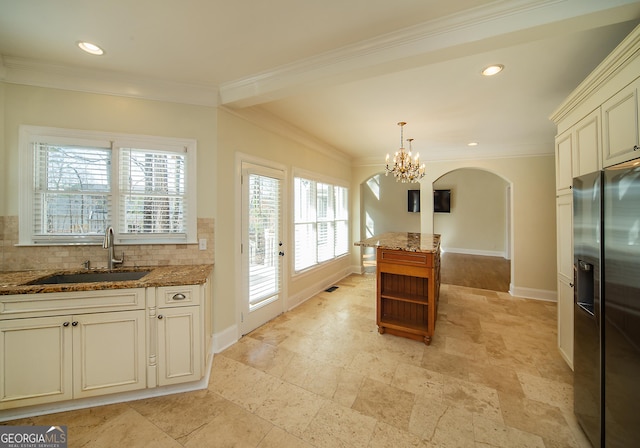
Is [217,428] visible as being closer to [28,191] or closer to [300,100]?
[28,191]

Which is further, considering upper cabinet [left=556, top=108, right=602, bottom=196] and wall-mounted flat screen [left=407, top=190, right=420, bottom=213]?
wall-mounted flat screen [left=407, top=190, right=420, bottom=213]

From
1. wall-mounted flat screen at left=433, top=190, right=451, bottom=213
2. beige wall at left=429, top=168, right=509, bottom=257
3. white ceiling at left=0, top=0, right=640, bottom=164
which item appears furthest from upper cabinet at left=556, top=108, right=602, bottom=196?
wall-mounted flat screen at left=433, top=190, right=451, bottom=213

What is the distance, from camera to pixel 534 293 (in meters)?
4.22

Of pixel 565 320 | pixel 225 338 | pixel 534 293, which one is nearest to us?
pixel 565 320

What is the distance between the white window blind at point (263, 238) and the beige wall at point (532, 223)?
414 centimetres

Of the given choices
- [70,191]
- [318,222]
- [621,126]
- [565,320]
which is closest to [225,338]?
[70,191]

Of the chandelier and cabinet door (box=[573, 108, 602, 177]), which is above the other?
the chandelier

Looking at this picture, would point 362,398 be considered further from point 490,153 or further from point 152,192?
point 490,153

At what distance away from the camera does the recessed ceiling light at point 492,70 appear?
2.05 meters

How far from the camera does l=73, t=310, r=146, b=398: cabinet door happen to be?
179cm

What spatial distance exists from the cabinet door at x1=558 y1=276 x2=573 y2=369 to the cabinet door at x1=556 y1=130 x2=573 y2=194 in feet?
2.88

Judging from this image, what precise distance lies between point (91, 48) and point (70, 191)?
4.00ft

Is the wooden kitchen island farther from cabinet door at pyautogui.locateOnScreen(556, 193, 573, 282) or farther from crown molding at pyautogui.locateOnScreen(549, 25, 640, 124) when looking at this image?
crown molding at pyautogui.locateOnScreen(549, 25, 640, 124)

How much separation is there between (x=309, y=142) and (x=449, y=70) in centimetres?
228
